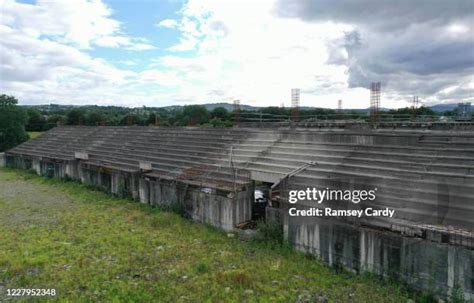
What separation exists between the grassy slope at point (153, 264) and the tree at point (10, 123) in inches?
998

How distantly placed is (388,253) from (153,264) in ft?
18.1

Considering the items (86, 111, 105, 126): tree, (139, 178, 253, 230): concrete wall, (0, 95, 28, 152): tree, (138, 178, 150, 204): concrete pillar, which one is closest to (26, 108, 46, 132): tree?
(86, 111, 105, 126): tree

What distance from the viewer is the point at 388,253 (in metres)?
7.82

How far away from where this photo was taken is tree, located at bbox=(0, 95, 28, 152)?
34969 mm

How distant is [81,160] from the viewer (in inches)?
842

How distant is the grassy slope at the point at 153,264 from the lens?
297 inches

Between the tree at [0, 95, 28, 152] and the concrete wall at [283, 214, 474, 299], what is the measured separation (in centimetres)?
3424

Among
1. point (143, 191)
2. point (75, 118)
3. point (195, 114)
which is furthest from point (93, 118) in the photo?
point (143, 191)

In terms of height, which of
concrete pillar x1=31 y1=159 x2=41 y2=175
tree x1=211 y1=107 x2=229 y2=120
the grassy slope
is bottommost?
the grassy slope

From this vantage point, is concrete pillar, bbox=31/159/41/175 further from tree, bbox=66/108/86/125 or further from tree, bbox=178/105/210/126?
tree, bbox=178/105/210/126

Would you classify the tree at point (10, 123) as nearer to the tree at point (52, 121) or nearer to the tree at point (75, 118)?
the tree at point (75, 118)

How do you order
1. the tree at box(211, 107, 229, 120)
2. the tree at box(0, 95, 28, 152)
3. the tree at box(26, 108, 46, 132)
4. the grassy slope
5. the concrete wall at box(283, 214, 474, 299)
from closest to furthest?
the concrete wall at box(283, 214, 474, 299)
the grassy slope
the tree at box(0, 95, 28, 152)
the tree at box(26, 108, 46, 132)
the tree at box(211, 107, 229, 120)

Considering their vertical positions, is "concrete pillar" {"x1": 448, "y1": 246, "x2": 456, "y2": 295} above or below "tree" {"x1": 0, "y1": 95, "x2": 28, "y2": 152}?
below

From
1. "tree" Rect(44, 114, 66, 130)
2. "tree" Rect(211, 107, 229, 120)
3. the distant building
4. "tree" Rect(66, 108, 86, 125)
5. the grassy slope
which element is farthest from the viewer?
"tree" Rect(211, 107, 229, 120)
